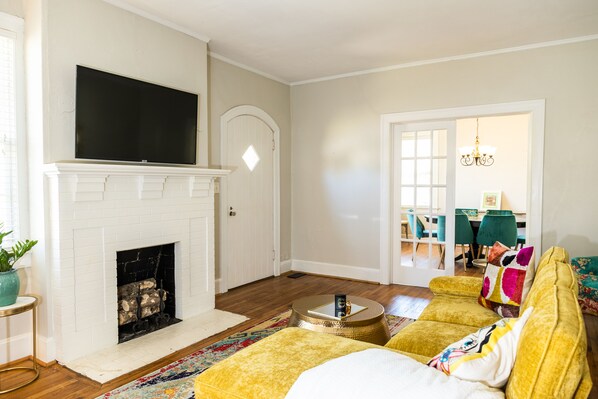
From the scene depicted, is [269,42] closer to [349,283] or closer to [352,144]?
[352,144]

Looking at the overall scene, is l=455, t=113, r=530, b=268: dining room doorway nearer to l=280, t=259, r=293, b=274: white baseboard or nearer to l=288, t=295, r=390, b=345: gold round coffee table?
l=280, t=259, r=293, b=274: white baseboard

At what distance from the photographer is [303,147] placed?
575cm

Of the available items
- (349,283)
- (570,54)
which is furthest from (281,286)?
(570,54)

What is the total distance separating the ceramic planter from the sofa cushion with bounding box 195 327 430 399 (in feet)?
5.26

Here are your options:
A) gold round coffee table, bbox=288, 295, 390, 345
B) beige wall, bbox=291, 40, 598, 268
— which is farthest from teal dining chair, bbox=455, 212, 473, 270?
gold round coffee table, bbox=288, 295, 390, 345

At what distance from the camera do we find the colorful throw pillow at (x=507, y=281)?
8.20 ft

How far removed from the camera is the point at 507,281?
2.58 metres

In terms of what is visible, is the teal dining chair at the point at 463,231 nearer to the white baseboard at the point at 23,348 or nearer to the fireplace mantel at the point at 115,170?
the fireplace mantel at the point at 115,170

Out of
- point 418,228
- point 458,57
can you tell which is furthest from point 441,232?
point 458,57

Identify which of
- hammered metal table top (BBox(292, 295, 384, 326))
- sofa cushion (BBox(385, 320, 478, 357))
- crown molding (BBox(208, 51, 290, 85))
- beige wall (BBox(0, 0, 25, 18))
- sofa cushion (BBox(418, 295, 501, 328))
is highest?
crown molding (BBox(208, 51, 290, 85))

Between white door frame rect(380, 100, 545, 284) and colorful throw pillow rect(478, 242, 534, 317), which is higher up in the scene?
white door frame rect(380, 100, 545, 284)

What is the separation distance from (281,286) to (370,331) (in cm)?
254

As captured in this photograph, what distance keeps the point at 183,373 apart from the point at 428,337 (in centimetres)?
160

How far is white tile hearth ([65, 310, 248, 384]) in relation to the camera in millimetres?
2785
